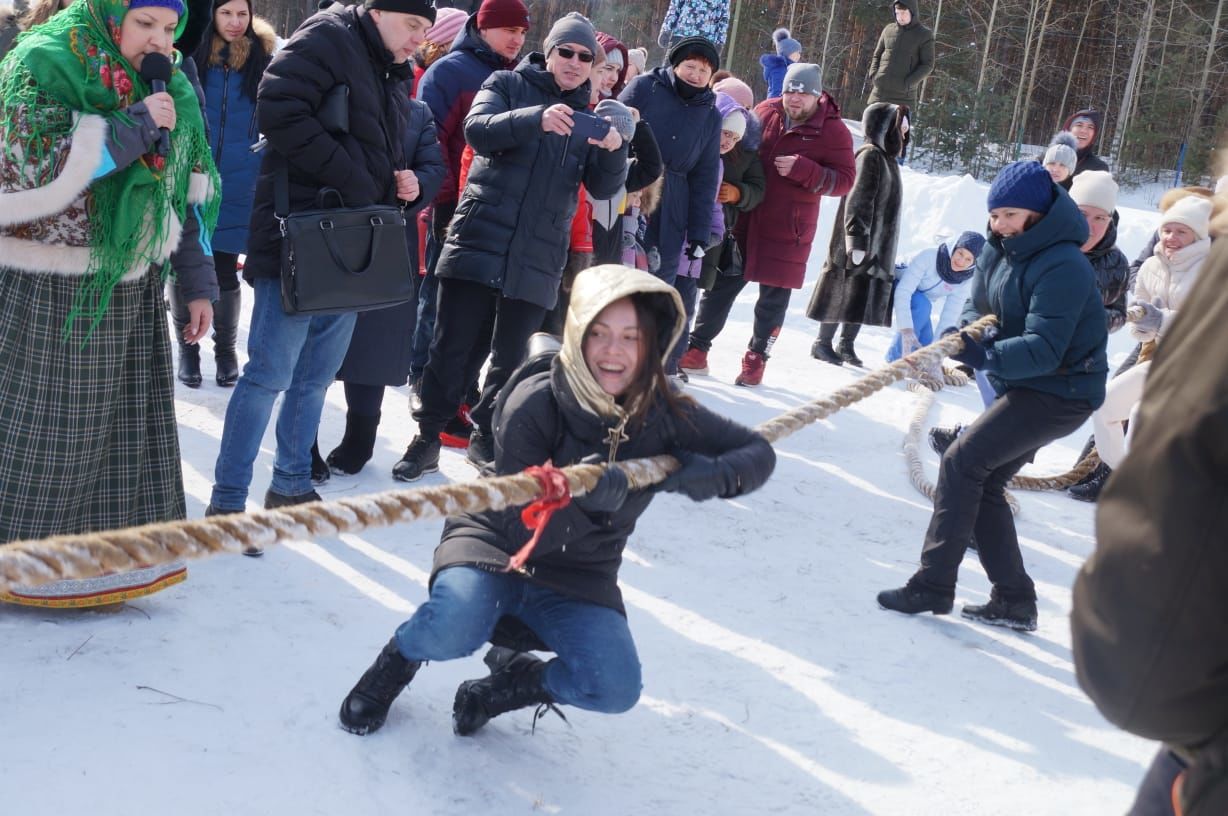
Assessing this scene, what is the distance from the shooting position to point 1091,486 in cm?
603

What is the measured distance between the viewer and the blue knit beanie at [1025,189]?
3850mm

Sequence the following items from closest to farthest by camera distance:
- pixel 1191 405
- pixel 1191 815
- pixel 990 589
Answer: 1. pixel 1191 405
2. pixel 1191 815
3. pixel 990 589

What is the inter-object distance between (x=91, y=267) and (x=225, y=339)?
8.22 ft

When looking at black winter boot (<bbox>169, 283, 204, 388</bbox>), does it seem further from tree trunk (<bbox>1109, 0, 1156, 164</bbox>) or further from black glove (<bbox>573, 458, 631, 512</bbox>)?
tree trunk (<bbox>1109, 0, 1156, 164</bbox>)

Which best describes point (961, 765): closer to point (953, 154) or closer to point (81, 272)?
point (81, 272)

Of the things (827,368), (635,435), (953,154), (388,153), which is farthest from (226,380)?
(953,154)

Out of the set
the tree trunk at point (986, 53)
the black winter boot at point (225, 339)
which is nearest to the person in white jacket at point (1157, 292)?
the black winter boot at point (225, 339)

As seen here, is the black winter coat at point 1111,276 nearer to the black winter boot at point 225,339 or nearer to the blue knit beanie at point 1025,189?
the blue knit beanie at point 1025,189

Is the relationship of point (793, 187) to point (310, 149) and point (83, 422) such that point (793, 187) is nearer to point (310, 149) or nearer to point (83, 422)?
point (310, 149)

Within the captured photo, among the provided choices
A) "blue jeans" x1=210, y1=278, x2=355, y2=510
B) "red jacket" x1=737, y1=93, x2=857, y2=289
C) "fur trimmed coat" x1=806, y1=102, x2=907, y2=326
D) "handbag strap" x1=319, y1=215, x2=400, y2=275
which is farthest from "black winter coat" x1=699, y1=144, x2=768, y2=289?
"blue jeans" x1=210, y1=278, x2=355, y2=510

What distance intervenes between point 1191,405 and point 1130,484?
0.11m

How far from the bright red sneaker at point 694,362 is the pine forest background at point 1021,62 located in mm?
14551

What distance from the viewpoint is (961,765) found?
318 centimetres

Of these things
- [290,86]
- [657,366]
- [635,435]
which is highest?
[290,86]
